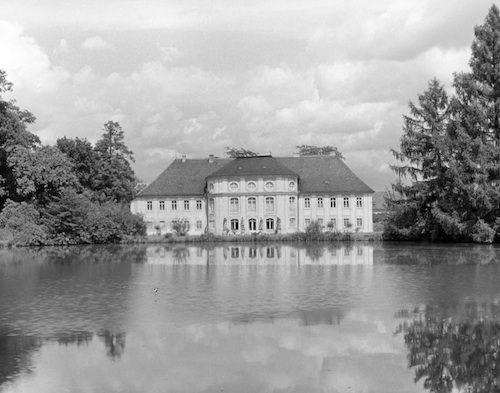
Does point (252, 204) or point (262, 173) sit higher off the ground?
point (262, 173)

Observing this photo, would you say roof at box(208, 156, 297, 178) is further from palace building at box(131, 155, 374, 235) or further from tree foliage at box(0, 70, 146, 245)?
tree foliage at box(0, 70, 146, 245)

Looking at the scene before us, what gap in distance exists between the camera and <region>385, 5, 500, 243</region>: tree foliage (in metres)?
44.8

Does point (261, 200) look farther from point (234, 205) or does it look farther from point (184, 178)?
point (184, 178)

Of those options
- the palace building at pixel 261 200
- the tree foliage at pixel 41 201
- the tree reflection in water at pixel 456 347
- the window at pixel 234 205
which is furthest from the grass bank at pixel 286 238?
the tree reflection in water at pixel 456 347

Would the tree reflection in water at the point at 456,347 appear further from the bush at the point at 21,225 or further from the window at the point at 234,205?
the window at the point at 234,205

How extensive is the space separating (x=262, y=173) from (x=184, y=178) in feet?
30.5

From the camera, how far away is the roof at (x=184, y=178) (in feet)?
222

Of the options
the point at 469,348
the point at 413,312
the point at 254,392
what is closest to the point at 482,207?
the point at 413,312

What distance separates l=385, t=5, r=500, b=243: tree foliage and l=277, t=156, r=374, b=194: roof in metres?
13.3

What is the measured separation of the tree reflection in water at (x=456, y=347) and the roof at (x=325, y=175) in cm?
4872

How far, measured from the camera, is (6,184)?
2104 inches

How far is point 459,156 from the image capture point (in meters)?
47.3

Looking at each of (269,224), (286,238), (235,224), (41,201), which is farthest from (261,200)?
(41,201)

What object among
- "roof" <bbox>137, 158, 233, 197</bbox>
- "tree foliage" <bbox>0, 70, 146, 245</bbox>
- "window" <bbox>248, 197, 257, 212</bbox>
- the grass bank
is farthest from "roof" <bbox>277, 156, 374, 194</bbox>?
"tree foliage" <bbox>0, 70, 146, 245</bbox>
